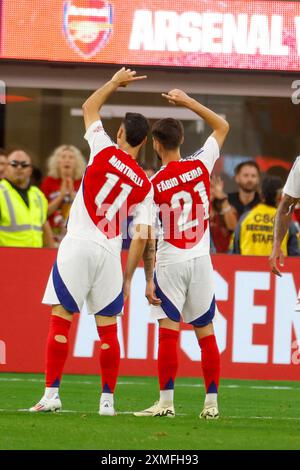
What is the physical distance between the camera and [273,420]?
29.8ft

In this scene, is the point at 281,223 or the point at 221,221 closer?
the point at 281,223

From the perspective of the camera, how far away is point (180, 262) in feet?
29.5

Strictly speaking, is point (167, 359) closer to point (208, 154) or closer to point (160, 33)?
point (208, 154)

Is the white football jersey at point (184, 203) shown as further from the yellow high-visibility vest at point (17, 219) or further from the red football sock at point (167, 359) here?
the yellow high-visibility vest at point (17, 219)

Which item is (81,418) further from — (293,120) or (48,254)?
(293,120)

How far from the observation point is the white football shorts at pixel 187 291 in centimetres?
898

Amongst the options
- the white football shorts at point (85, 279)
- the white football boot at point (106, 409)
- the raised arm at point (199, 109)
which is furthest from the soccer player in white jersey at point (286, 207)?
the white football boot at point (106, 409)

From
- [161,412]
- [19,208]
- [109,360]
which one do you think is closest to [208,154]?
[109,360]

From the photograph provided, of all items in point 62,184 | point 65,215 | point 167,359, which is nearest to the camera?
point 167,359

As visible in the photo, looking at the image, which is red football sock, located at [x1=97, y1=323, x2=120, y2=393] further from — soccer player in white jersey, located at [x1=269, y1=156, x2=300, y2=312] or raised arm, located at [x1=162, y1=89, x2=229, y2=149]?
raised arm, located at [x1=162, y1=89, x2=229, y2=149]

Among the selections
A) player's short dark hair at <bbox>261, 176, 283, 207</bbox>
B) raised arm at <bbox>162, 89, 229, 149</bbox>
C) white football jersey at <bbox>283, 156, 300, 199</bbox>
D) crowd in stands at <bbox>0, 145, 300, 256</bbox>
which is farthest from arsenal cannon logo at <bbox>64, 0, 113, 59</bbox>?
white football jersey at <bbox>283, 156, 300, 199</bbox>

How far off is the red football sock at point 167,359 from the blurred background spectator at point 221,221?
5944mm

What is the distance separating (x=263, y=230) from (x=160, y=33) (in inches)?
157

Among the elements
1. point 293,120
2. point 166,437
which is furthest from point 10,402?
point 293,120
